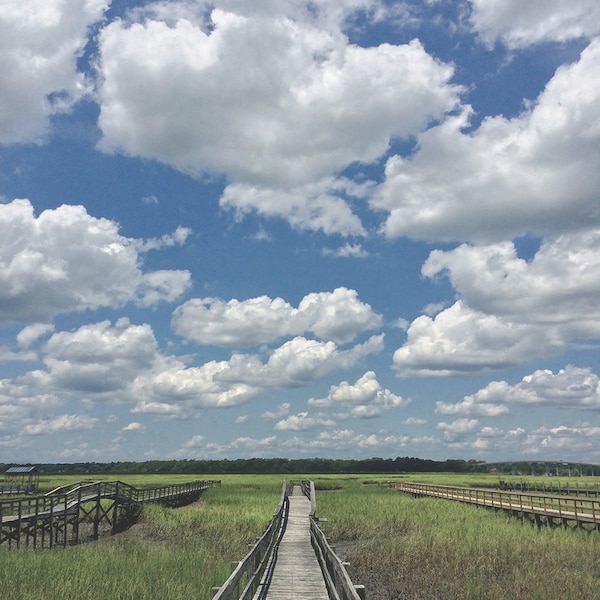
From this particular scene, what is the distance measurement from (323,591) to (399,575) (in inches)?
228

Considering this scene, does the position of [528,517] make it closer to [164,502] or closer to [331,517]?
[331,517]

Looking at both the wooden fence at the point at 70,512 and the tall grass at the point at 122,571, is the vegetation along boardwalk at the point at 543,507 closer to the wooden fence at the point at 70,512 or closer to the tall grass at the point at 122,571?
the tall grass at the point at 122,571

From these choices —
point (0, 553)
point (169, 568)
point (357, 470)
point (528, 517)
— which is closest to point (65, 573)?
point (169, 568)

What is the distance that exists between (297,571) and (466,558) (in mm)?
6391

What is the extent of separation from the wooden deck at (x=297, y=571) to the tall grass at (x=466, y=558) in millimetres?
1820

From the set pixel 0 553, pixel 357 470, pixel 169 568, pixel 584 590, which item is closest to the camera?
pixel 584 590

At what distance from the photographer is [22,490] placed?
175 ft

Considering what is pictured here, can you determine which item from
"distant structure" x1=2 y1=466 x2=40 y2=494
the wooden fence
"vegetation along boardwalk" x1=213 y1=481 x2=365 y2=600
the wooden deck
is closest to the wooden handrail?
the wooden deck

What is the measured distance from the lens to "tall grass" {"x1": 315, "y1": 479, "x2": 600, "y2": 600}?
1634 cm

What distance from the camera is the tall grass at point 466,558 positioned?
16.3 metres

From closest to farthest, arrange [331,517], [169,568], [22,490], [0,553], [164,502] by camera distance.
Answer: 1. [169,568]
2. [0,553]
3. [331,517]
4. [164,502]
5. [22,490]

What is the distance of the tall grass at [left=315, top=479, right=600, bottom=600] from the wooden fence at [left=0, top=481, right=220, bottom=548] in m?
13.2

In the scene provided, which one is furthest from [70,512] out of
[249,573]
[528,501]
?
[528,501]

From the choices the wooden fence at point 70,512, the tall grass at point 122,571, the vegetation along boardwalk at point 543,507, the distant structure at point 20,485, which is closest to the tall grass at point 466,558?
the vegetation along boardwalk at point 543,507
